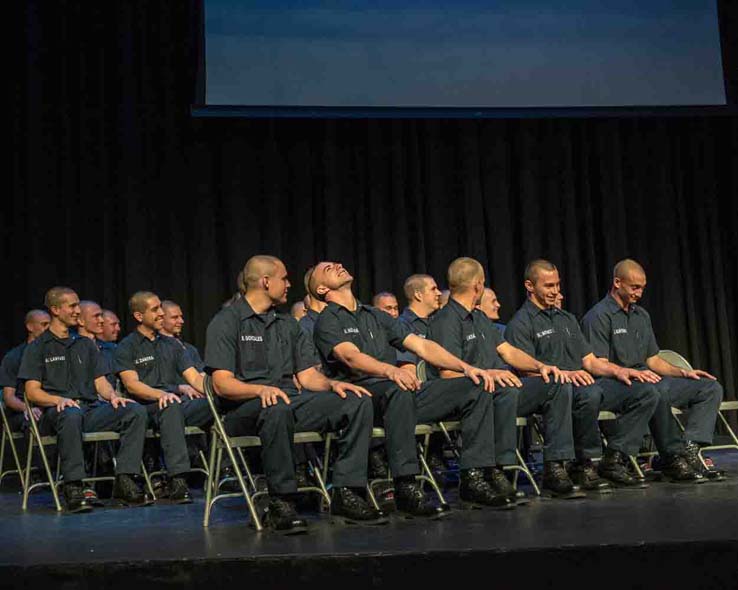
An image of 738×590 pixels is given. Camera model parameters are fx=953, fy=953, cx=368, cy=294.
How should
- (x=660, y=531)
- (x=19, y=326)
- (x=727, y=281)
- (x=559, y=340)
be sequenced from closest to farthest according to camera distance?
(x=660, y=531) → (x=559, y=340) → (x=19, y=326) → (x=727, y=281)

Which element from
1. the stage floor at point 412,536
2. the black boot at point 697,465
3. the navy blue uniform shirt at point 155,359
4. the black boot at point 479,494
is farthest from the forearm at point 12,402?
the black boot at point 697,465

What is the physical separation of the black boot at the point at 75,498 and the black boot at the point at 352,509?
1550 millimetres

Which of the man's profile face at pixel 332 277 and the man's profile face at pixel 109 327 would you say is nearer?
the man's profile face at pixel 332 277

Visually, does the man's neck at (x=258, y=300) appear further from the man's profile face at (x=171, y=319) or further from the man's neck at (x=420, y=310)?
the man's profile face at (x=171, y=319)

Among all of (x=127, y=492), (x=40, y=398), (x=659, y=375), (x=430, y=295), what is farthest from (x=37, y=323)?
(x=659, y=375)

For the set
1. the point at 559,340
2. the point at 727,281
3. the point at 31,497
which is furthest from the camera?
the point at 727,281

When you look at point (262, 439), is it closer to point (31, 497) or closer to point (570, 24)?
point (31, 497)

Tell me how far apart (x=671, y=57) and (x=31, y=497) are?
5622 millimetres

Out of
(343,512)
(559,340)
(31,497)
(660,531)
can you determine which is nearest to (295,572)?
(343,512)

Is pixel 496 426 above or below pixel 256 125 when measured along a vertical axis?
below

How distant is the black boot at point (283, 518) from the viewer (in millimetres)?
3715

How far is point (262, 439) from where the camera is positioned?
3.94 meters

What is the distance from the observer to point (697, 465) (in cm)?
500

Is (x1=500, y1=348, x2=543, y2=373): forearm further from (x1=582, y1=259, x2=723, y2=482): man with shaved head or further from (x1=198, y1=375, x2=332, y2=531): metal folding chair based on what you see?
(x1=198, y1=375, x2=332, y2=531): metal folding chair
